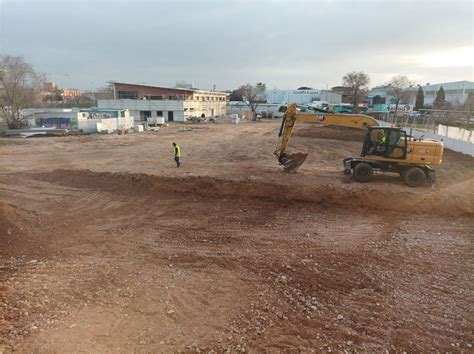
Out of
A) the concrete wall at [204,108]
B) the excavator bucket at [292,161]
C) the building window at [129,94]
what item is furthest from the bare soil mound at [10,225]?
the building window at [129,94]

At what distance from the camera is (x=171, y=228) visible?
33.8ft

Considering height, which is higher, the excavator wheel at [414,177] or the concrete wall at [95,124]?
the concrete wall at [95,124]

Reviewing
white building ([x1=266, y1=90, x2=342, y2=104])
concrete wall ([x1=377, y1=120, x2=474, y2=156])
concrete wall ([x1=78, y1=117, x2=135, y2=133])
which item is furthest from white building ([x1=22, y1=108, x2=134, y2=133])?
white building ([x1=266, y1=90, x2=342, y2=104])

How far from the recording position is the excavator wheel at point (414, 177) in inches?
550

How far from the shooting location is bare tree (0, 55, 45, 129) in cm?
4391

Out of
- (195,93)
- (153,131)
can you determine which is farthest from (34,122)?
(195,93)

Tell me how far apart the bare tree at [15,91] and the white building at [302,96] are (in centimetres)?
6961

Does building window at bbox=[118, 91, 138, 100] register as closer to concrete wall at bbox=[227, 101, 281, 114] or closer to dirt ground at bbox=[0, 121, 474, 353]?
concrete wall at bbox=[227, 101, 281, 114]

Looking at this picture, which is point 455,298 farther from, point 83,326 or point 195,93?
point 195,93

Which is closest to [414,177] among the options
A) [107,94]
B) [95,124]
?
[95,124]

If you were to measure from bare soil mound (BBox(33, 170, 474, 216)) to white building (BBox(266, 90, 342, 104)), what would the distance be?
266 ft

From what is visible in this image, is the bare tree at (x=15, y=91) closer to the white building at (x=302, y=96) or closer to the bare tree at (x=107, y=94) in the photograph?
the bare tree at (x=107, y=94)

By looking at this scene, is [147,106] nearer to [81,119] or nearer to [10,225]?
[81,119]

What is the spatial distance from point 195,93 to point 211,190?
2331 inches
